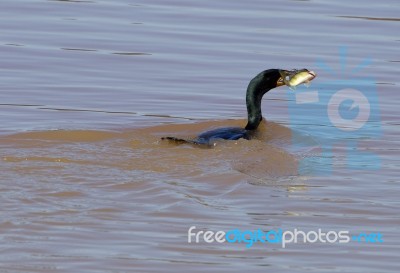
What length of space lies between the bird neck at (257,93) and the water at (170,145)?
0.20 metres

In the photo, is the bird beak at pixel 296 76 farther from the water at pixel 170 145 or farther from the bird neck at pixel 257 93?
the water at pixel 170 145

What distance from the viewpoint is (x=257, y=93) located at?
12758mm

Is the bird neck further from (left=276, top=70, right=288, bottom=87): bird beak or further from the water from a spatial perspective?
the water

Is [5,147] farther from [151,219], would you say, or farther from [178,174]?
[151,219]

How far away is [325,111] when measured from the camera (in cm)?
1380

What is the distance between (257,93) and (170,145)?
66.8 inches

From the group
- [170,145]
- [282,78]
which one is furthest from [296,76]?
[170,145]

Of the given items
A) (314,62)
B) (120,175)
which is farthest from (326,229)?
(314,62)

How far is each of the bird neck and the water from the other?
20 cm

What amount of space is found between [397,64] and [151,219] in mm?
7827

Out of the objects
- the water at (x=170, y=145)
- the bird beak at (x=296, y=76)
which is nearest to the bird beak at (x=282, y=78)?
the bird beak at (x=296, y=76)

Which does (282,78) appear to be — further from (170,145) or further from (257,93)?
(170,145)

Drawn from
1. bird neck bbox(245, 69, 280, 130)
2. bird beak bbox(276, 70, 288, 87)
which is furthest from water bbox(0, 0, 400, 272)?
bird beak bbox(276, 70, 288, 87)

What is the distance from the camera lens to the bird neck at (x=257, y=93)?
12.7 meters
